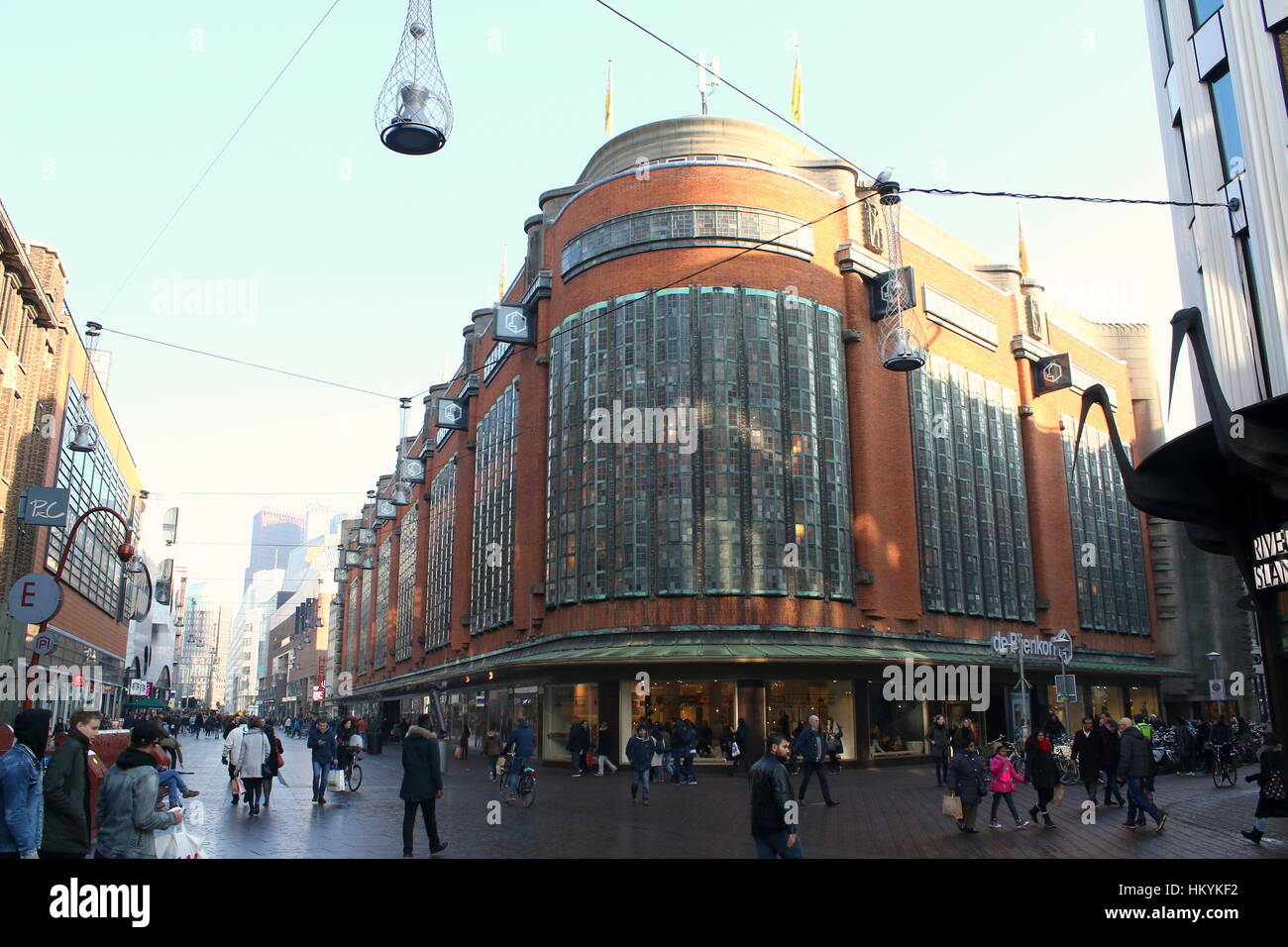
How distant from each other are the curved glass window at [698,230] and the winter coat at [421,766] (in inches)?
1004

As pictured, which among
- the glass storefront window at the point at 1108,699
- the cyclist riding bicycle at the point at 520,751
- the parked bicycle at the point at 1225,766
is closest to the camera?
the cyclist riding bicycle at the point at 520,751

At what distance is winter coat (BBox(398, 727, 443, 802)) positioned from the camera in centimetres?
1212

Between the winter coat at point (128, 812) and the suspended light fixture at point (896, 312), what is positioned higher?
the suspended light fixture at point (896, 312)

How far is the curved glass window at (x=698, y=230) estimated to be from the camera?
34656 mm

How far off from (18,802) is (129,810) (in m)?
0.72

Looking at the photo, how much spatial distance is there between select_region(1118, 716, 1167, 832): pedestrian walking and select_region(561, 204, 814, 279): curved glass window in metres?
22.4

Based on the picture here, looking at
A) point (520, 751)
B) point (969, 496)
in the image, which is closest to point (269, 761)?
point (520, 751)

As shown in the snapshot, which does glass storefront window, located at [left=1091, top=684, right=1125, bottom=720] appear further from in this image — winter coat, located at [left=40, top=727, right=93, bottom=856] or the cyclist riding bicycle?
winter coat, located at [left=40, top=727, right=93, bottom=856]

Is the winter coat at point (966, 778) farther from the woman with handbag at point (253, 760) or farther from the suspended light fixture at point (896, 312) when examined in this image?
the suspended light fixture at point (896, 312)

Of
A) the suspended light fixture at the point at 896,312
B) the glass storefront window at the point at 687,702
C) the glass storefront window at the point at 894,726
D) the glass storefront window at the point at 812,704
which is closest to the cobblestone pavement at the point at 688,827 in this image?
the glass storefront window at the point at 687,702

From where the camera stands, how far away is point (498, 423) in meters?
45.7
